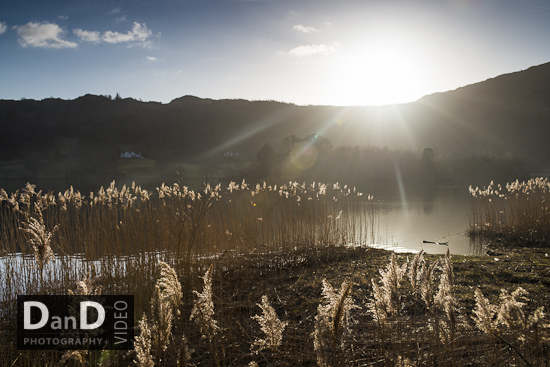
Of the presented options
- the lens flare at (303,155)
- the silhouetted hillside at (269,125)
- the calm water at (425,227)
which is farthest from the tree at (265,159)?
the silhouetted hillside at (269,125)

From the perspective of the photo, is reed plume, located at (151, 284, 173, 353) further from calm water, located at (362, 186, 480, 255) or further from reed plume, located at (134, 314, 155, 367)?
calm water, located at (362, 186, 480, 255)

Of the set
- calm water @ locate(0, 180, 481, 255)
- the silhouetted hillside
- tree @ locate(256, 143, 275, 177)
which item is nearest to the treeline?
tree @ locate(256, 143, 275, 177)

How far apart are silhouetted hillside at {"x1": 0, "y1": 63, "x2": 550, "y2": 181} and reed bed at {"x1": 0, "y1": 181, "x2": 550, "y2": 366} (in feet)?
160

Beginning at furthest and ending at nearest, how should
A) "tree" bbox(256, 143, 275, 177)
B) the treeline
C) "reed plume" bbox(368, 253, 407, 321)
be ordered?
"tree" bbox(256, 143, 275, 177), the treeline, "reed plume" bbox(368, 253, 407, 321)

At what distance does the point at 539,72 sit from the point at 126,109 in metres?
111

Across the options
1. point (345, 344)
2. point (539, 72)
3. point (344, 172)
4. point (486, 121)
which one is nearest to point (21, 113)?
point (344, 172)

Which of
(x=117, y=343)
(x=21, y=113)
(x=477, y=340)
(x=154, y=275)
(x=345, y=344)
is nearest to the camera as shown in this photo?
(x=345, y=344)

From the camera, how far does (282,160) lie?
36219 mm

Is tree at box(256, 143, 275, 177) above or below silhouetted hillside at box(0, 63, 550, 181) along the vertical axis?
below

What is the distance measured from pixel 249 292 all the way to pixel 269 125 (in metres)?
77.8

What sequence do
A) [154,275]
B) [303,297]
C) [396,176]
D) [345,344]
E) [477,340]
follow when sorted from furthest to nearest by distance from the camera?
[396,176]
[154,275]
[303,297]
[477,340]
[345,344]

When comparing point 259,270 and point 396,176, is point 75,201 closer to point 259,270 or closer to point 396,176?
point 259,270

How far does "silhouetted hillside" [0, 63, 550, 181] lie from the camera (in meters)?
59.0

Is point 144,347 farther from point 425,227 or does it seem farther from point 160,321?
point 425,227
